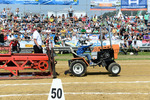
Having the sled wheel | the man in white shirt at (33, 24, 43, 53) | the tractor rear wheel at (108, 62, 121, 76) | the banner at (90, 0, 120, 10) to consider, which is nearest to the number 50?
the sled wheel

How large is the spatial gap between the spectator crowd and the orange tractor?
38.4 ft

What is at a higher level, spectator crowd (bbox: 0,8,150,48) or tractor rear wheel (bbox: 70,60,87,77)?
spectator crowd (bbox: 0,8,150,48)

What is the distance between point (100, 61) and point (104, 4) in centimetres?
1747

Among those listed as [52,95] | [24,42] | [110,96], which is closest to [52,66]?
[110,96]

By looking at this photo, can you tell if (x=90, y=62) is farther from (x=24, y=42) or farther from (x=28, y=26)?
(x=28, y=26)

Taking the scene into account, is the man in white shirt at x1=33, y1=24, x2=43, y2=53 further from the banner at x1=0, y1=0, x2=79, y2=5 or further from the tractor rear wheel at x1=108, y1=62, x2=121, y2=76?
the banner at x1=0, y1=0, x2=79, y2=5

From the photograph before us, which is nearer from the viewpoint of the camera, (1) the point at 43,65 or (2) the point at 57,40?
(1) the point at 43,65

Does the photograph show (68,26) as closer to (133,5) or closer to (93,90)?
(133,5)

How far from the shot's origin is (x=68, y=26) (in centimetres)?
2278

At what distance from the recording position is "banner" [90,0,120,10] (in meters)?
24.9

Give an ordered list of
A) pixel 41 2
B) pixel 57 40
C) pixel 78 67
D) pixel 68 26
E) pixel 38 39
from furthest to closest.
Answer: pixel 41 2
pixel 68 26
pixel 57 40
pixel 38 39
pixel 78 67

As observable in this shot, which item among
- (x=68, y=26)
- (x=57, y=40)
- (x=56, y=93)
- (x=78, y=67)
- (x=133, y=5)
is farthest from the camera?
(x=133, y=5)

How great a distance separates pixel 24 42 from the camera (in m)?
19.9

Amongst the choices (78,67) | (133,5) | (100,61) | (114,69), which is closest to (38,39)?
(78,67)
